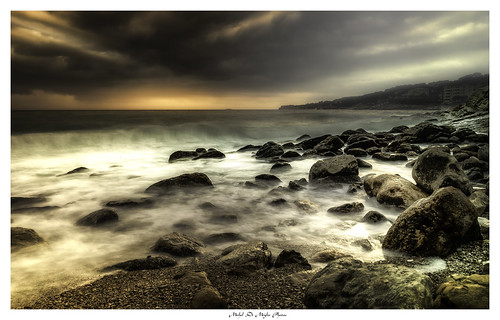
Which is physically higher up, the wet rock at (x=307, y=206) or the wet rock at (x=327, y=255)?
the wet rock at (x=307, y=206)

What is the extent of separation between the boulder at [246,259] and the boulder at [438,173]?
2.69 m

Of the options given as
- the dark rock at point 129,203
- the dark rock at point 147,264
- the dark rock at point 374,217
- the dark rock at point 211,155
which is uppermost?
the dark rock at point 211,155

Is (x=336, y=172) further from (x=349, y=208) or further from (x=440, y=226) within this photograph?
(x=440, y=226)

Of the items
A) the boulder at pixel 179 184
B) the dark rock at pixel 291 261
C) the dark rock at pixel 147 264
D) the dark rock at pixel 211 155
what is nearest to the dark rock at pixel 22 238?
the dark rock at pixel 147 264

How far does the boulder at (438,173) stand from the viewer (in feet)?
11.3

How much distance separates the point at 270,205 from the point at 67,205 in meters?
3.12

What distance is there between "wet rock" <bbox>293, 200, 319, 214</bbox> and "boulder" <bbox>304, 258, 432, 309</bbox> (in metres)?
1.89

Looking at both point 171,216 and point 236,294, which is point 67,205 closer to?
point 171,216

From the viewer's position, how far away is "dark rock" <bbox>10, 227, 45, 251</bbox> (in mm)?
2629

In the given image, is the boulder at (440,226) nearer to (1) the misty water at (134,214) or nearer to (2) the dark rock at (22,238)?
(1) the misty water at (134,214)

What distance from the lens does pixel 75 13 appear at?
3.14 metres

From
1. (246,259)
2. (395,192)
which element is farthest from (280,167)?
(246,259)

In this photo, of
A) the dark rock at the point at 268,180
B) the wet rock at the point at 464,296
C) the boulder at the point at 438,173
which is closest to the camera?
the wet rock at the point at 464,296

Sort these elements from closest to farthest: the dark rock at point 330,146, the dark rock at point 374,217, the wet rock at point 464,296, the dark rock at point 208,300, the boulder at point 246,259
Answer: the wet rock at point 464,296 → the dark rock at point 208,300 → the boulder at point 246,259 → the dark rock at point 374,217 → the dark rock at point 330,146
